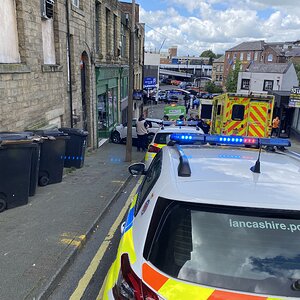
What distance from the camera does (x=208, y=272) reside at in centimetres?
193

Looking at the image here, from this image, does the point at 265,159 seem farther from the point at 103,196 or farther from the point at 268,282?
the point at 103,196

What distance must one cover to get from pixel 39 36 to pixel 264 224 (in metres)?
8.97

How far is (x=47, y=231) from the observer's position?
5.13 m

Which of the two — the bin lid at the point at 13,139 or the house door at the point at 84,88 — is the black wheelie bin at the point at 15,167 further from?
the house door at the point at 84,88

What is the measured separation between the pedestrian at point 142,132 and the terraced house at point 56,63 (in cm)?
245

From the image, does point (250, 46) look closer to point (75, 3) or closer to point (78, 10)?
point (75, 3)

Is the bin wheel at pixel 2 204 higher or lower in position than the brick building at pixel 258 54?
lower

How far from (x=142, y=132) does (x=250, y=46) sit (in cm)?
7668

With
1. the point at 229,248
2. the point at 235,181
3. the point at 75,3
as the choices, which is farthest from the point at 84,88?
the point at 229,248

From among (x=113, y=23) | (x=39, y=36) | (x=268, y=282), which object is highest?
(x=113, y=23)

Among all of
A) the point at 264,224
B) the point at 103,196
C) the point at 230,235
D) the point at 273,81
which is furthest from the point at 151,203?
the point at 273,81

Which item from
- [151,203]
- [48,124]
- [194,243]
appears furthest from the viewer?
[48,124]

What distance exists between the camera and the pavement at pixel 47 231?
376 centimetres

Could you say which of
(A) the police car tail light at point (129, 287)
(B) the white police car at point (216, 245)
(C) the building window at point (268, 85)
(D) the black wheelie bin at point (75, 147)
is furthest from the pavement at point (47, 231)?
(C) the building window at point (268, 85)
